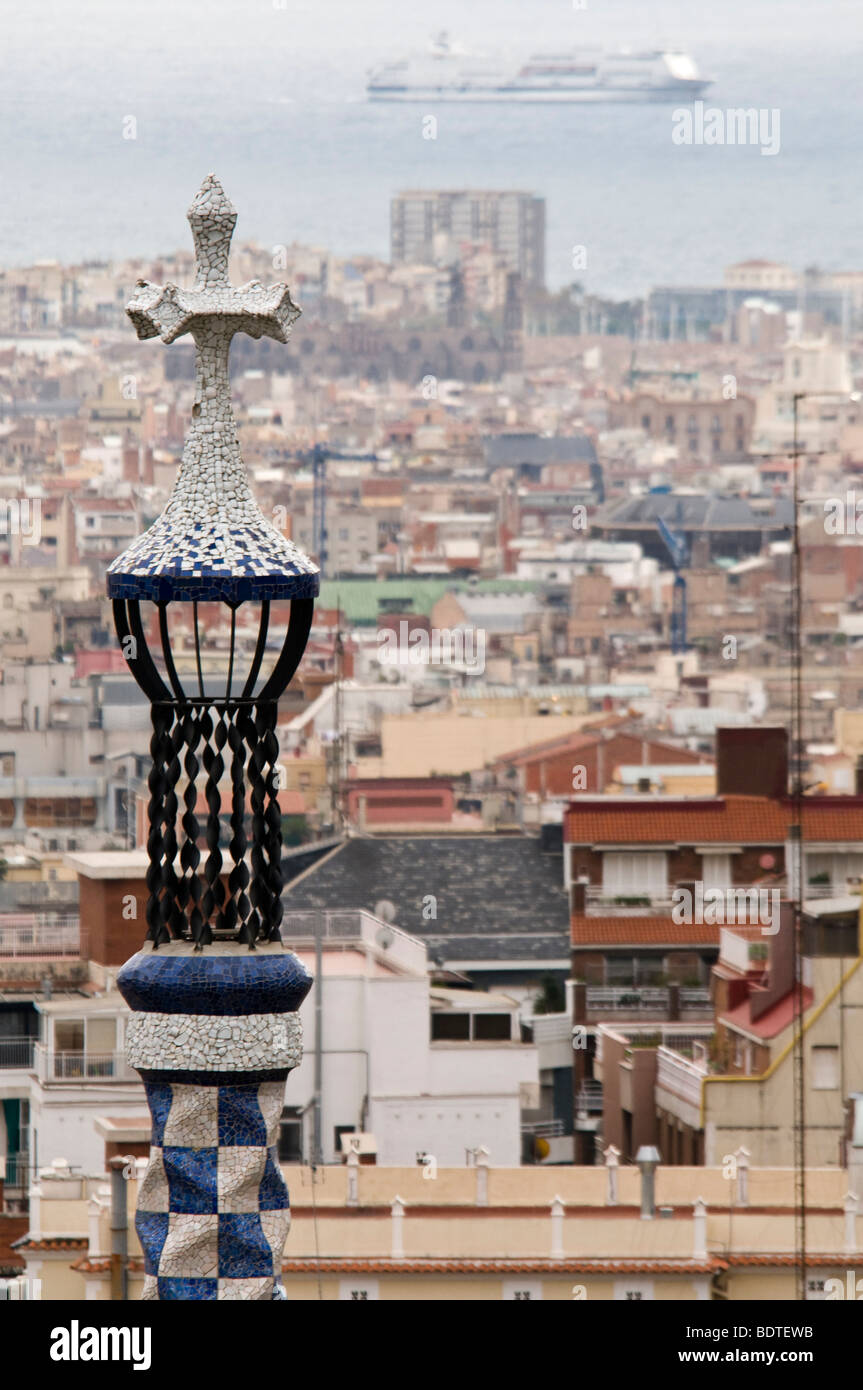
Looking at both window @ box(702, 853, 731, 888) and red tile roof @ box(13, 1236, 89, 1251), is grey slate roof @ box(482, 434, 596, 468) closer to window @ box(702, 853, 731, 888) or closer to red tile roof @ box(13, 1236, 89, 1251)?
window @ box(702, 853, 731, 888)

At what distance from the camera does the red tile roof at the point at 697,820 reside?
17906 mm

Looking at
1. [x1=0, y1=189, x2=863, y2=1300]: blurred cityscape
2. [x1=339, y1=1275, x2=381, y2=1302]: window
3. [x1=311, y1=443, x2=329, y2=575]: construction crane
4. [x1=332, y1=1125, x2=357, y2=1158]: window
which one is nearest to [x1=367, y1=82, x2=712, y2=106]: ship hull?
[x1=0, y1=189, x2=863, y2=1300]: blurred cityscape

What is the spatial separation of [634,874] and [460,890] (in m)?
5.39

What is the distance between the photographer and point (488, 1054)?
49.0ft

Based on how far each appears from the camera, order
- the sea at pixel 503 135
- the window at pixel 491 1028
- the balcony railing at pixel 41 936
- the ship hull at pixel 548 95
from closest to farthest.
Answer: the balcony railing at pixel 41 936, the window at pixel 491 1028, the sea at pixel 503 135, the ship hull at pixel 548 95

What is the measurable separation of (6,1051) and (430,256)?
468 ft

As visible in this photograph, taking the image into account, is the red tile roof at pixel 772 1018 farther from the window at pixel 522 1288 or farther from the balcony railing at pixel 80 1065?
the window at pixel 522 1288

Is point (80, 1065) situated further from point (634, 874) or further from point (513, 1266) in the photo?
point (634, 874)

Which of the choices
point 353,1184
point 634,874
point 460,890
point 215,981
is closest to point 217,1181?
point 215,981

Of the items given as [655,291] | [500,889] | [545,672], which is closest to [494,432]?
[655,291]

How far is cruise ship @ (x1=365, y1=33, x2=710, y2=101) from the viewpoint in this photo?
487ft

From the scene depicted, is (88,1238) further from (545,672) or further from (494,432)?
(494,432)

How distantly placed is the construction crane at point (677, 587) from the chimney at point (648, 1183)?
1919 inches

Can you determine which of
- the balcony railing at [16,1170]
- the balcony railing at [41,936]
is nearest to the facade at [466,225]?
the balcony railing at [41,936]
